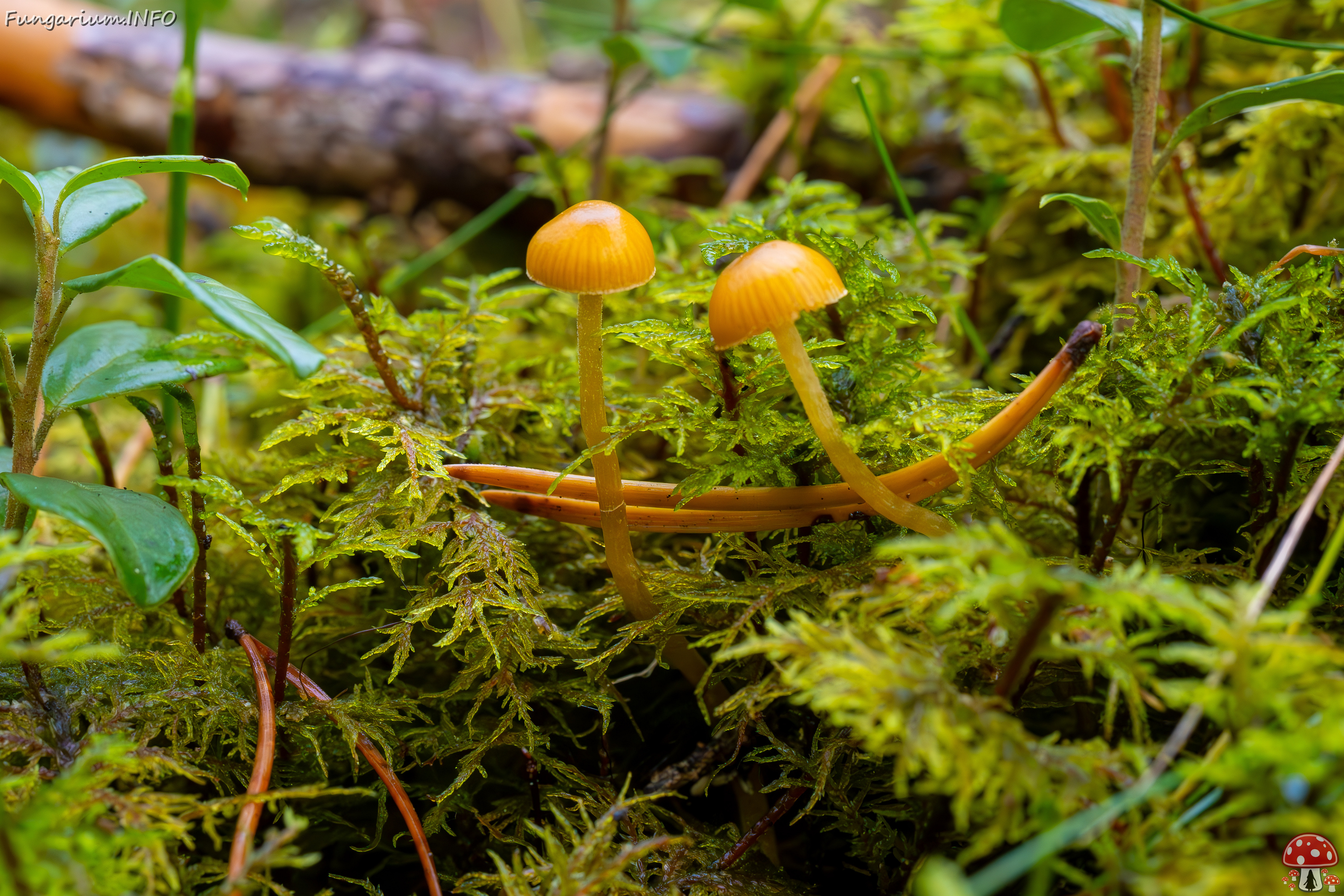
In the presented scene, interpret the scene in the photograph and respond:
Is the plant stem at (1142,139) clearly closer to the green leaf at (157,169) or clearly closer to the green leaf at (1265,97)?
the green leaf at (1265,97)

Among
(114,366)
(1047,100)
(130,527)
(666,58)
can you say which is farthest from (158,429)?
(1047,100)

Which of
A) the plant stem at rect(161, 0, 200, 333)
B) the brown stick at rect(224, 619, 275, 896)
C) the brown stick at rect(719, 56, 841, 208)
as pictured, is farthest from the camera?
the brown stick at rect(719, 56, 841, 208)

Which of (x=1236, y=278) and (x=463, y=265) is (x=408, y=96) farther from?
(x=1236, y=278)

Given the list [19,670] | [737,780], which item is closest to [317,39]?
[19,670]

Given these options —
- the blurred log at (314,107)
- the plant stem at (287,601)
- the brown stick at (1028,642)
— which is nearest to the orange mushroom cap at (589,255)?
the plant stem at (287,601)

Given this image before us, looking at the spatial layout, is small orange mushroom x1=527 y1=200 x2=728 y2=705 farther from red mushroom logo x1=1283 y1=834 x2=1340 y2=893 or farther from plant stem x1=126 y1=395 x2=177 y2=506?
red mushroom logo x1=1283 y1=834 x2=1340 y2=893

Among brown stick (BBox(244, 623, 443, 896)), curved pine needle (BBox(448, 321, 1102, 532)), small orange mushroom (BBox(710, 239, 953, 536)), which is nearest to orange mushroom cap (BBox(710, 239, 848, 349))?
small orange mushroom (BBox(710, 239, 953, 536))

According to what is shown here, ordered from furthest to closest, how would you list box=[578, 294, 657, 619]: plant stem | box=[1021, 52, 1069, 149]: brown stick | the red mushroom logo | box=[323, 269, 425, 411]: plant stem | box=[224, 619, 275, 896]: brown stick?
1. box=[1021, 52, 1069, 149]: brown stick
2. box=[323, 269, 425, 411]: plant stem
3. box=[578, 294, 657, 619]: plant stem
4. box=[224, 619, 275, 896]: brown stick
5. the red mushroom logo

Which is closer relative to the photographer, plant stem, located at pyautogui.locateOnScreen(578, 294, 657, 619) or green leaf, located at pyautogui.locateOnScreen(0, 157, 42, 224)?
green leaf, located at pyautogui.locateOnScreen(0, 157, 42, 224)
